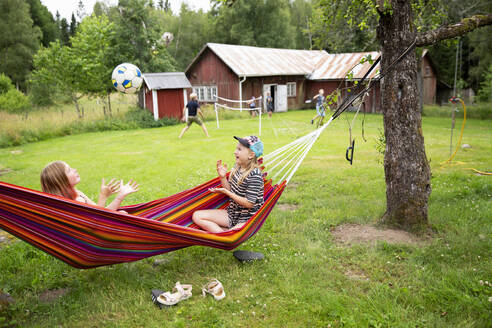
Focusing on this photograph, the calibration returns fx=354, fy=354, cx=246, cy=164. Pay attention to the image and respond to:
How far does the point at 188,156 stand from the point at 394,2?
5.09 m

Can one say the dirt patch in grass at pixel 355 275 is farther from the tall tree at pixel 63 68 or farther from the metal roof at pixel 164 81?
the tall tree at pixel 63 68

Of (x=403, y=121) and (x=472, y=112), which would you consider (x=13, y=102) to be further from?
(x=472, y=112)

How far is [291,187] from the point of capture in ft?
16.9

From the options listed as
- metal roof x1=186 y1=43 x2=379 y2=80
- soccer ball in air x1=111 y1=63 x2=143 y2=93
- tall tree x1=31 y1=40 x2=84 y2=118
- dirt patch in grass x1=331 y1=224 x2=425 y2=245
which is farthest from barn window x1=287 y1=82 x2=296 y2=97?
dirt patch in grass x1=331 y1=224 x2=425 y2=245

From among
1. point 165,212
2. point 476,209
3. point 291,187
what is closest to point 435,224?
point 476,209

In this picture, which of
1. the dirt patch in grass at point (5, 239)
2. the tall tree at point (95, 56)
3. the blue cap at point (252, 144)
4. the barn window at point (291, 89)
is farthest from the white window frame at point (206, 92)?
the blue cap at point (252, 144)

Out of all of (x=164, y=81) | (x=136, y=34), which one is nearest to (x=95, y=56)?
(x=136, y=34)

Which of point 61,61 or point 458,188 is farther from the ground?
point 61,61

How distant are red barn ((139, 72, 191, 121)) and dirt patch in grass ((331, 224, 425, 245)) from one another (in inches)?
460

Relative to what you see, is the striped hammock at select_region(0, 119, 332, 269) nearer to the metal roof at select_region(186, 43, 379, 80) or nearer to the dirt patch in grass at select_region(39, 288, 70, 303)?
the dirt patch in grass at select_region(39, 288, 70, 303)

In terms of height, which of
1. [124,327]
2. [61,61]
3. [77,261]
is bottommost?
[124,327]

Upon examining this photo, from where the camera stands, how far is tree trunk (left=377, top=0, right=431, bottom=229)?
313 centimetres

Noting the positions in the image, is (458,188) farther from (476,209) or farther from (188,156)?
(188,156)

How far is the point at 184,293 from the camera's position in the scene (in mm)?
2490
